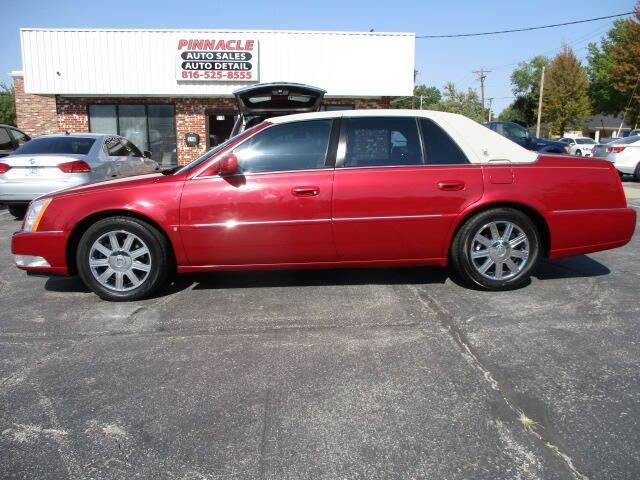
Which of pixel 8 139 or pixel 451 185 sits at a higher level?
pixel 8 139

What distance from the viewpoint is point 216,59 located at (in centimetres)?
1747

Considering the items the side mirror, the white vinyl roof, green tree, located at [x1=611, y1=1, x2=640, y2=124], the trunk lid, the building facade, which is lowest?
the trunk lid

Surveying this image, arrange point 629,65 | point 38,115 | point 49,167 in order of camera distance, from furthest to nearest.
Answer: point 629,65 < point 38,115 < point 49,167

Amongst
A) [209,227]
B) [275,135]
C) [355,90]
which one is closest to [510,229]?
[275,135]

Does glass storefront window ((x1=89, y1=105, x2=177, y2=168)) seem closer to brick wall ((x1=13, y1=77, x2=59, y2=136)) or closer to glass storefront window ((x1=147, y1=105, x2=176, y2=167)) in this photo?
glass storefront window ((x1=147, y1=105, x2=176, y2=167))

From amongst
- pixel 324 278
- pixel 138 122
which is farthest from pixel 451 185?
pixel 138 122

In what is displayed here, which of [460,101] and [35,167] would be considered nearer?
[35,167]

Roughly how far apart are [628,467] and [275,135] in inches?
132

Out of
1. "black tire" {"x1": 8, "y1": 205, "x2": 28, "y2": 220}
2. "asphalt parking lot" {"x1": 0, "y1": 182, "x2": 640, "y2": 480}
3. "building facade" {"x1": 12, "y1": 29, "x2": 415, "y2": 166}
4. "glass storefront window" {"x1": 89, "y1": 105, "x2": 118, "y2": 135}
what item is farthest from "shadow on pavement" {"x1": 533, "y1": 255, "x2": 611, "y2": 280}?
"glass storefront window" {"x1": 89, "y1": 105, "x2": 118, "y2": 135}

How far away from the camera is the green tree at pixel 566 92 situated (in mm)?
51250

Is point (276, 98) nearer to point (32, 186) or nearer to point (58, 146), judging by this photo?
point (58, 146)

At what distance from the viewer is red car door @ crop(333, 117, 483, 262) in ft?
14.2

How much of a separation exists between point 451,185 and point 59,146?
268 inches

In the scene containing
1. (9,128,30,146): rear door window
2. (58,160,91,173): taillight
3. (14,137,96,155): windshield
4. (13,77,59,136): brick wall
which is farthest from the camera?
(13,77,59,136): brick wall
